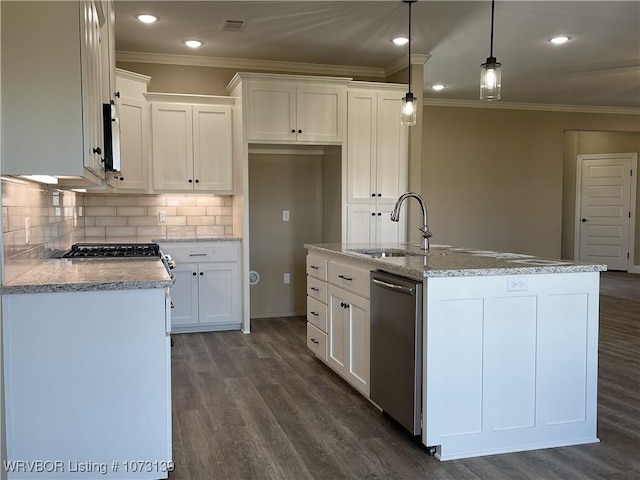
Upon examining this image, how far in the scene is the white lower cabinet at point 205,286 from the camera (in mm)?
5258

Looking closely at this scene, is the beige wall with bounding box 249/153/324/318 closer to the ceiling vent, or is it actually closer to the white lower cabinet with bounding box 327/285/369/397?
the ceiling vent

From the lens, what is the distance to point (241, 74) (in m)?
5.05

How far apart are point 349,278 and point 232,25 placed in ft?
7.74

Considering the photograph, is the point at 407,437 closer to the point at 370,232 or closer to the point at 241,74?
the point at 370,232

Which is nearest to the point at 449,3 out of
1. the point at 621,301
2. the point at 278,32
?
the point at 278,32

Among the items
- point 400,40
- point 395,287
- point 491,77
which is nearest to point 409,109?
point 491,77

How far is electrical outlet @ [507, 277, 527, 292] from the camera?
272 centimetres

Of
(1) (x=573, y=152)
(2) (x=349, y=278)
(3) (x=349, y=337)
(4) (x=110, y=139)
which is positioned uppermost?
(1) (x=573, y=152)

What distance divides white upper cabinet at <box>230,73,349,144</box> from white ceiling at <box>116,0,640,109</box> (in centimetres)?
31

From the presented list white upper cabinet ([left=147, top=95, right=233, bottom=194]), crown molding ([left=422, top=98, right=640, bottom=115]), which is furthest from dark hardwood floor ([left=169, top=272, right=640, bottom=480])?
crown molding ([left=422, top=98, right=640, bottom=115])

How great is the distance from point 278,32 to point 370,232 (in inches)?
78.0

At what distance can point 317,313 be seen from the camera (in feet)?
13.9

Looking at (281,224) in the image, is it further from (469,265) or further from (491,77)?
(469,265)

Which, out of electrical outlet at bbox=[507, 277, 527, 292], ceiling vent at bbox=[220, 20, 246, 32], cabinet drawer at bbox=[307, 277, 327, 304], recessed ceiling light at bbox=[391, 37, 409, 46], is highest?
recessed ceiling light at bbox=[391, 37, 409, 46]
